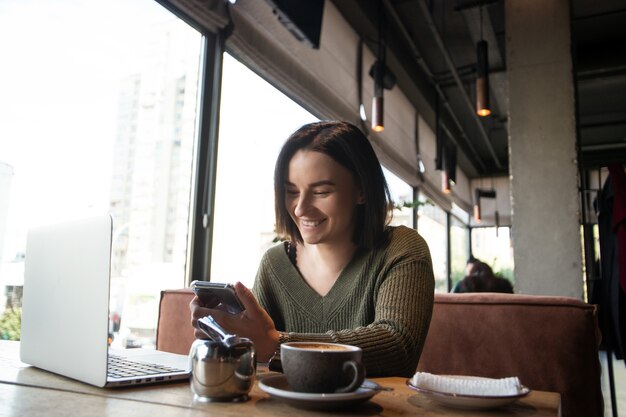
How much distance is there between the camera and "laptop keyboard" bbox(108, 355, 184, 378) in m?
0.87

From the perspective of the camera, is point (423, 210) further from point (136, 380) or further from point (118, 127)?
point (136, 380)

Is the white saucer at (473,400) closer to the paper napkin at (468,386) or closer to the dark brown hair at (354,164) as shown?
the paper napkin at (468,386)

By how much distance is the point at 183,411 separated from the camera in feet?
2.13

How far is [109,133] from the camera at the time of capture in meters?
2.77

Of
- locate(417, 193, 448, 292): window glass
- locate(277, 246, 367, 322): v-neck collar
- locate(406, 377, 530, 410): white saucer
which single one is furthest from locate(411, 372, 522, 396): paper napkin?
locate(417, 193, 448, 292): window glass

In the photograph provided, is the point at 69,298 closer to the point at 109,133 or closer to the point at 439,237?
the point at 109,133

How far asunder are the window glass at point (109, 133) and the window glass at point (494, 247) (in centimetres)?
942

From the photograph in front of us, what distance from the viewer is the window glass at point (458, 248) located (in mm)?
10172

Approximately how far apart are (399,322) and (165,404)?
526mm

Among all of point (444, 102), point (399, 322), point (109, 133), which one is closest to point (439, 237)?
point (444, 102)

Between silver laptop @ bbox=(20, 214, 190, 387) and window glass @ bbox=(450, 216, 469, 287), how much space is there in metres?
9.44

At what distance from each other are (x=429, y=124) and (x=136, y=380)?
7849 millimetres

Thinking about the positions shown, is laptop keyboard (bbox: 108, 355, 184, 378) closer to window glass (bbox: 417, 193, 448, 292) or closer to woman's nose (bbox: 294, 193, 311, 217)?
woman's nose (bbox: 294, 193, 311, 217)

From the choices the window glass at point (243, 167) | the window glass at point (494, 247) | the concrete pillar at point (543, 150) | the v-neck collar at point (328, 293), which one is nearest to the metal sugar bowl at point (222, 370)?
the v-neck collar at point (328, 293)
